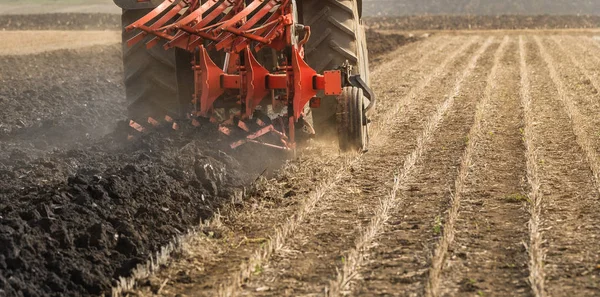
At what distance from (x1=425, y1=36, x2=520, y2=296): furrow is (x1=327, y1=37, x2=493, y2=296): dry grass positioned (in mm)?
422

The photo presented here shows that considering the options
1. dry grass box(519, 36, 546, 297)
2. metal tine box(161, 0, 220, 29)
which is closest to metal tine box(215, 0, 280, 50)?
metal tine box(161, 0, 220, 29)

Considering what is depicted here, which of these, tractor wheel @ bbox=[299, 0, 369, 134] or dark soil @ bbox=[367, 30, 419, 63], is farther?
dark soil @ bbox=[367, 30, 419, 63]

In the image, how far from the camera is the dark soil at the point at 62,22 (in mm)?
31844

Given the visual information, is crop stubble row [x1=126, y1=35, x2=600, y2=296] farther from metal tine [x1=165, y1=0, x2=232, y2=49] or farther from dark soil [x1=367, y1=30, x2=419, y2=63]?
dark soil [x1=367, y1=30, x2=419, y2=63]

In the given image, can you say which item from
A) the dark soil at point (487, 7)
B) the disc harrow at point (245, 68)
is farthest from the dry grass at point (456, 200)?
the dark soil at point (487, 7)

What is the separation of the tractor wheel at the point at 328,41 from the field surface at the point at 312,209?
392 mm

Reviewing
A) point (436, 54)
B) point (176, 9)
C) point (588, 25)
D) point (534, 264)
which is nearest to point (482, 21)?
point (588, 25)

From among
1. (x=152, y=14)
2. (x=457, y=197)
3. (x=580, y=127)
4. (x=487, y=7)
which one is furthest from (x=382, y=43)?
(x=487, y=7)

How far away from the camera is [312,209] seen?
638 cm

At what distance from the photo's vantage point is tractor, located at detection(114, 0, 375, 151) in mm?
7422

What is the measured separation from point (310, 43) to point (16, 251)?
4045 millimetres

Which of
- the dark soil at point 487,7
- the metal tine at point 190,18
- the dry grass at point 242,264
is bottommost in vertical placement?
the dark soil at point 487,7

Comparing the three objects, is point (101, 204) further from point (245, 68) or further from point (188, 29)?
point (245, 68)

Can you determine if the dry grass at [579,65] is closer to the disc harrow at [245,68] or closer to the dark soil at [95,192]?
the disc harrow at [245,68]
